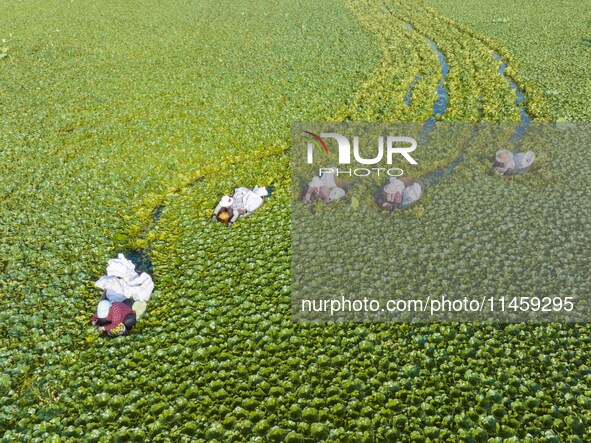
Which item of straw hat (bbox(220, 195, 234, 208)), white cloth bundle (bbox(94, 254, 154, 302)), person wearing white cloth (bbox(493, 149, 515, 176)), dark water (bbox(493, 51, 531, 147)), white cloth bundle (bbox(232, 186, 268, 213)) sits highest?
dark water (bbox(493, 51, 531, 147))

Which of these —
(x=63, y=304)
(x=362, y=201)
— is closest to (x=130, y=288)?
(x=63, y=304)

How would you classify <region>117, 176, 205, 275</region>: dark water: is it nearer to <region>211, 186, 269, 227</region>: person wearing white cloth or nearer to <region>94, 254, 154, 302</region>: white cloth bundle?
<region>94, 254, 154, 302</region>: white cloth bundle

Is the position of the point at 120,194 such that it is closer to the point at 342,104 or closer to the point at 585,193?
the point at 342,104

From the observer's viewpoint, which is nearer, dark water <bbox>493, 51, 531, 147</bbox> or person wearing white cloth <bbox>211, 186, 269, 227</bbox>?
person wearing white cloth <bbox>211, 186, 269, 227</bbox>

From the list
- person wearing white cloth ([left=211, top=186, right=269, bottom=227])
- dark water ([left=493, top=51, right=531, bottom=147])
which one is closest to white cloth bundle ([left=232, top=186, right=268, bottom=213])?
person wearing white cloth ([left=211, top=186, right=269, bottom=227])

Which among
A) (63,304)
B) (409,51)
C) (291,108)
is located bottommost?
(63,304)

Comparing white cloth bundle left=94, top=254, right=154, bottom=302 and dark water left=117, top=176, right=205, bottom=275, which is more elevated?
dark water left=117, top=176, right=205, bottom=275

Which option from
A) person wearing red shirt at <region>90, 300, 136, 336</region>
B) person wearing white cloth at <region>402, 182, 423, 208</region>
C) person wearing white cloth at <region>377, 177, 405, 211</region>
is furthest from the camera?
person wearing white cloth at <region>402, 182, 423, 208</region>
